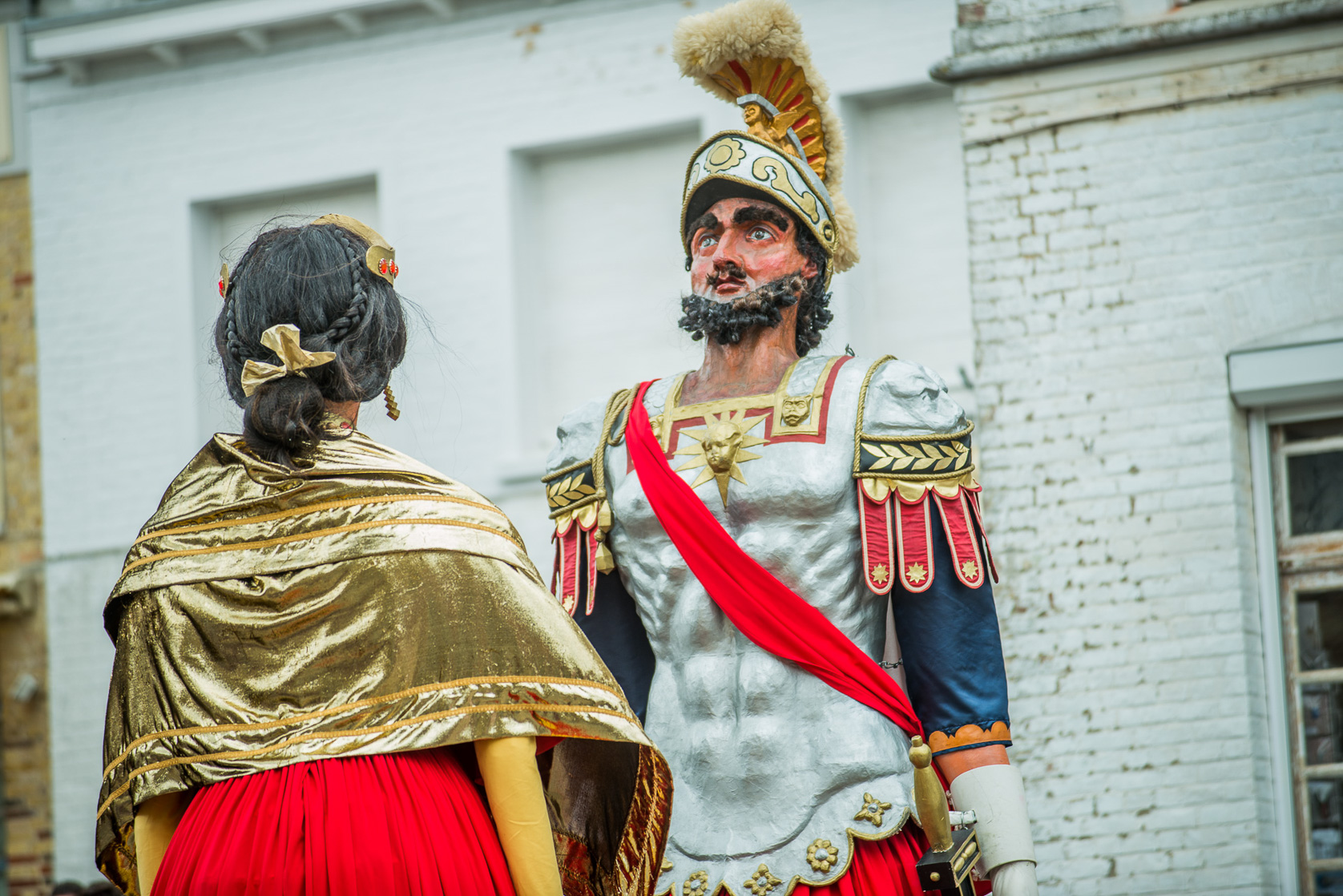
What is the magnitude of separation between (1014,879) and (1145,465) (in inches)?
154

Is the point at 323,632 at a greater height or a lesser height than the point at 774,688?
greater

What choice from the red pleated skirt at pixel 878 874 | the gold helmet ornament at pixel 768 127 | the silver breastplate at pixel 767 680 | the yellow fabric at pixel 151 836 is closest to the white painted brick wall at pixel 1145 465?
the gold helmet ornament at pixel 768 127

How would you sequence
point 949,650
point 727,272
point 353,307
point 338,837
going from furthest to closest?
1. point 727,272
2. point 949,650
3. point 353,307
4. point 338,837

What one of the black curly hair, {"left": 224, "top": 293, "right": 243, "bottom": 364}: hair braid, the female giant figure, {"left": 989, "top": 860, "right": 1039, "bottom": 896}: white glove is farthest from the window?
{"left": 224, "top": 293, "right": 243, "bottom": 364}: hair braid

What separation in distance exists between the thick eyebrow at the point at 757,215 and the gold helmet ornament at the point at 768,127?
0.08 feet

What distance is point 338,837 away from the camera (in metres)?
2.74

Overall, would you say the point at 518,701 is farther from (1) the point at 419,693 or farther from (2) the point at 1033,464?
(2) the point at 1033,464

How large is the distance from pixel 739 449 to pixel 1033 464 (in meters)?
3.77

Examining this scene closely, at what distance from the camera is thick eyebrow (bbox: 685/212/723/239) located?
435cm

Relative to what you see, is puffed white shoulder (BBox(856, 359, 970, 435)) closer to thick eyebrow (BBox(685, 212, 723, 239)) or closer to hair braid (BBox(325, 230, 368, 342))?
thick eyebrow (BBox(685, 212, 723, 239))

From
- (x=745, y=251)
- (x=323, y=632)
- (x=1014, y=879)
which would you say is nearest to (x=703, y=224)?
(x=745, y=251)

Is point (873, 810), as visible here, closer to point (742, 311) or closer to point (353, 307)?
point (742, 311)

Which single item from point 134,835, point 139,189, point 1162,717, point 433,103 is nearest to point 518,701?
point 134,835

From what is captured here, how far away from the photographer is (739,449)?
404cm
